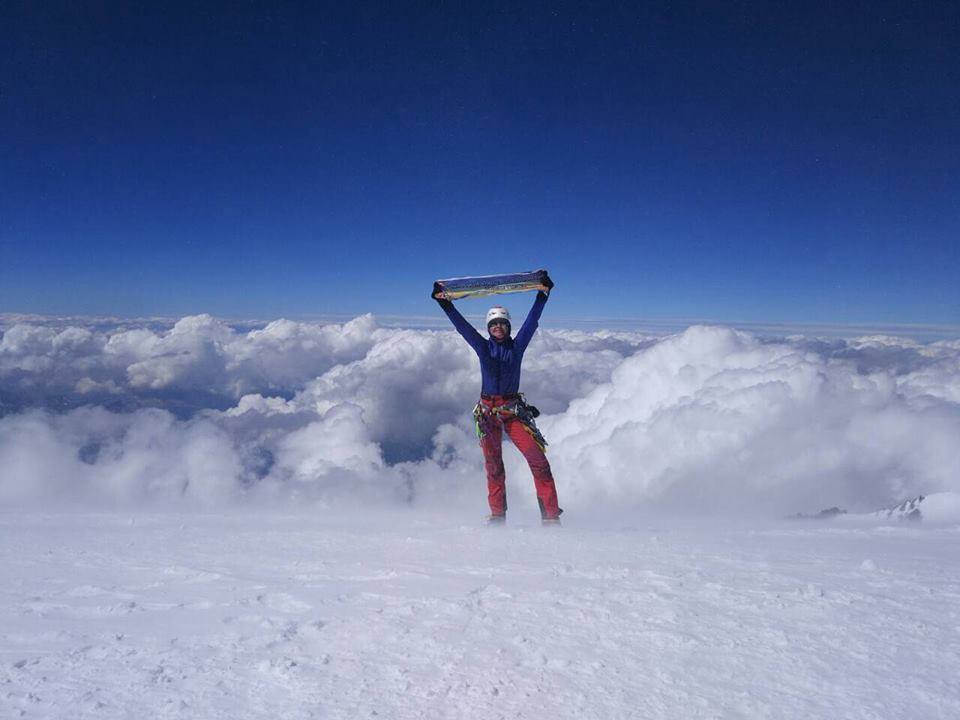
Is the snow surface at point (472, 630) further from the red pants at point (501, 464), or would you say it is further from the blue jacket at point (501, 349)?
the blue jacket at point (501, 349)

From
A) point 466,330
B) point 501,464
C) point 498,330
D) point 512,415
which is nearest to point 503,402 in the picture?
point 512,415

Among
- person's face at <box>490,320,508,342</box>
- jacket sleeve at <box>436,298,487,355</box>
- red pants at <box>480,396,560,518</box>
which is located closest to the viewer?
red pants at <box>480,396,560,518</box>

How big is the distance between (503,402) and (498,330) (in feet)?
4.32

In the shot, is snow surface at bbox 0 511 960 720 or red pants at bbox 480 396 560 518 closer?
snow surface at bbox 0 511 960 720

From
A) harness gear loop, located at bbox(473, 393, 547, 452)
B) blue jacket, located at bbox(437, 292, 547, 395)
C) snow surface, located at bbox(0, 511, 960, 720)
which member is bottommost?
snow surface, located at bbox(0, 511, 960, 720)

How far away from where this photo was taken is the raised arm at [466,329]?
9000 mm

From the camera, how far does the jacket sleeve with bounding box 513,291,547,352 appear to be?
9062mm

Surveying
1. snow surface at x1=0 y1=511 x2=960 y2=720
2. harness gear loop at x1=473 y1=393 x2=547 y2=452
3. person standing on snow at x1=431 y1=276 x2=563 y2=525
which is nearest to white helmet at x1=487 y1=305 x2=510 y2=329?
person standing on snow at x1=431 y1=276 x2=563 y2=525

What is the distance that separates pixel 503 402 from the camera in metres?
9.23

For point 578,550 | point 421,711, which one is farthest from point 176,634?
point 578,550

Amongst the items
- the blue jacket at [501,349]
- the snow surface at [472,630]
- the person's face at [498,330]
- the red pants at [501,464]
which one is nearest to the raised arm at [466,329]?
the blue jacket at [501,349]

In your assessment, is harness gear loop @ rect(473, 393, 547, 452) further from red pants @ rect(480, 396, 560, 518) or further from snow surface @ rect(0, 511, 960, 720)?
snow surface @ rect(0, 511, 960, 720)

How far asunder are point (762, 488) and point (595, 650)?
438 ft

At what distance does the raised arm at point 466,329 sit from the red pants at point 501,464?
1.05 meters
